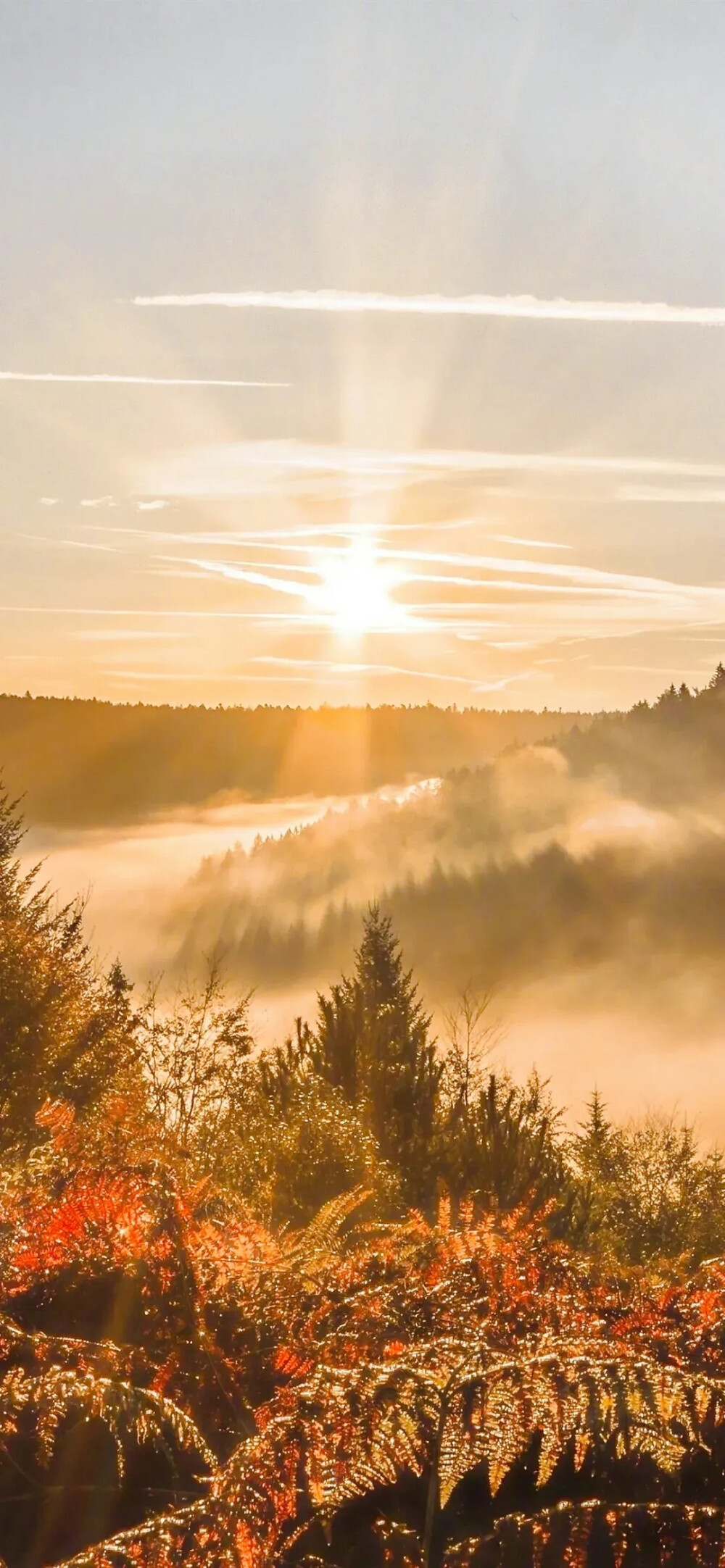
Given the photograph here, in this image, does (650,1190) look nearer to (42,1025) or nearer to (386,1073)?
(386,1073)

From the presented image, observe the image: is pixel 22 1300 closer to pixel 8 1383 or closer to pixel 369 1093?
pixel 8 1383

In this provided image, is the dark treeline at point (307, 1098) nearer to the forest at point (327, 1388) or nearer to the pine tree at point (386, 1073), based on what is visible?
the pine tree at point (386, 1073)

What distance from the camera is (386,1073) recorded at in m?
35.1

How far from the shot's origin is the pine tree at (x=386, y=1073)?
3222 cm

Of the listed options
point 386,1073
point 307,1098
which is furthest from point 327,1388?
point 386,1073

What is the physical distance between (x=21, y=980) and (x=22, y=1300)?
77.8ft

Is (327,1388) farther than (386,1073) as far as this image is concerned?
No

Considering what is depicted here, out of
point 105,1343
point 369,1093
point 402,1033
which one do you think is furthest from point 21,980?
point 105,1343

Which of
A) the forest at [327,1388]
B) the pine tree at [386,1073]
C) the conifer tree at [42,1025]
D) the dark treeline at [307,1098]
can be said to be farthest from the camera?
the pine tree at [386,1073]

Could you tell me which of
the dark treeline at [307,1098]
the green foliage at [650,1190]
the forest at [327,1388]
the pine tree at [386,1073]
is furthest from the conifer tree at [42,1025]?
the forest at [327,1388]

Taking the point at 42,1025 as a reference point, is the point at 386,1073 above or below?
above

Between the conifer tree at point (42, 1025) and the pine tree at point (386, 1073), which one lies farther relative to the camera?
the pine tree at point (386, 1073)

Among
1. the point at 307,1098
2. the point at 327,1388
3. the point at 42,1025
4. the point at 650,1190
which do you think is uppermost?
the point at 650,1190

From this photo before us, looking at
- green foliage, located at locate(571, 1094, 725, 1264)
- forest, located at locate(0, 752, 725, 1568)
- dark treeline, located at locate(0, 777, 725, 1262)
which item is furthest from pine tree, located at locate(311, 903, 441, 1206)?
forest, located at locate(0, 752, 725, 1568)
